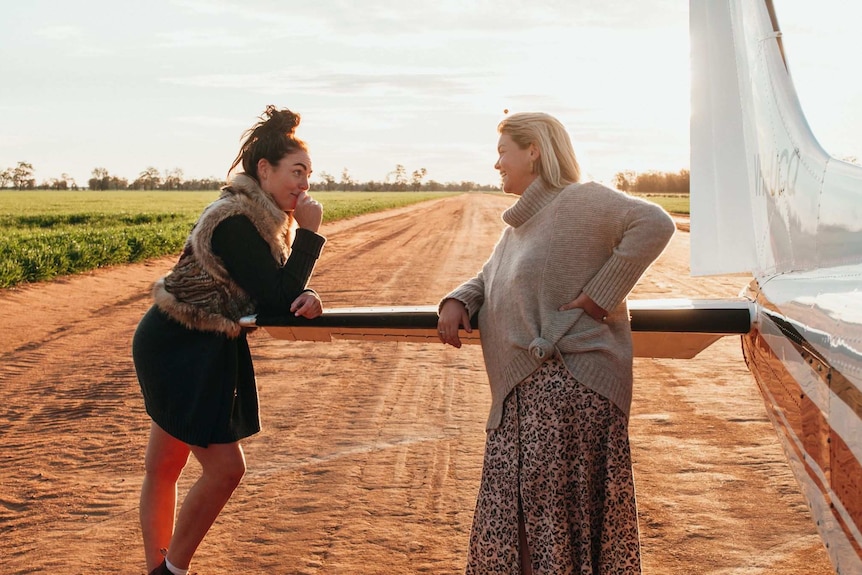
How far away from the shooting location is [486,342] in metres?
2.87

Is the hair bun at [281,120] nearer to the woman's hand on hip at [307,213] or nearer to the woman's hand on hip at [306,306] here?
the woman's hand on hip at [307,213]

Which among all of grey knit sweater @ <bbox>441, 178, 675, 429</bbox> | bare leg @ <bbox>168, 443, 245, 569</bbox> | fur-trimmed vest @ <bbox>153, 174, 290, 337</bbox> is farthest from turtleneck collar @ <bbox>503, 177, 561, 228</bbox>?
bare leg @ <bbox>168, 443, 245, 569</bbox>

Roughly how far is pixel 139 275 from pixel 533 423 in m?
15.2

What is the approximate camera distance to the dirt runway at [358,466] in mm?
3883

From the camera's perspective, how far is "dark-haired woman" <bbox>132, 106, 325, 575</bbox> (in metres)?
2.99

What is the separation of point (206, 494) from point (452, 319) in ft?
3.48

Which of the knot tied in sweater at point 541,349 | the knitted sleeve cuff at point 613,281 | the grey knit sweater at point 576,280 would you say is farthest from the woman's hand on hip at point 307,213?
the knitted sleeve cuff at point 613,281

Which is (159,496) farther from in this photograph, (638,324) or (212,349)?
(638,324)

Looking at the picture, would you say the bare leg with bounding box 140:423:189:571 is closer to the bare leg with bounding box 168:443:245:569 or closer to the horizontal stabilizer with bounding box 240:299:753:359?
the bare leg with bounding box 168:443:245:569

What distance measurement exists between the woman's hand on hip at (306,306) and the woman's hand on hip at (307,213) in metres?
0.23

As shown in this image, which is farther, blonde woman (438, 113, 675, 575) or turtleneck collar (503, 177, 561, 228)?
turtleneck collar (503, 177, 561, 228)

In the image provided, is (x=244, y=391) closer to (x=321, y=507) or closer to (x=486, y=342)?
(x=486, y=342)

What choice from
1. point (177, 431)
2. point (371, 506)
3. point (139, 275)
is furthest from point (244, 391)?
point (139, 275)

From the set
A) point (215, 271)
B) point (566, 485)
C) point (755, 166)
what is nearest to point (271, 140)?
point (215, 271)
